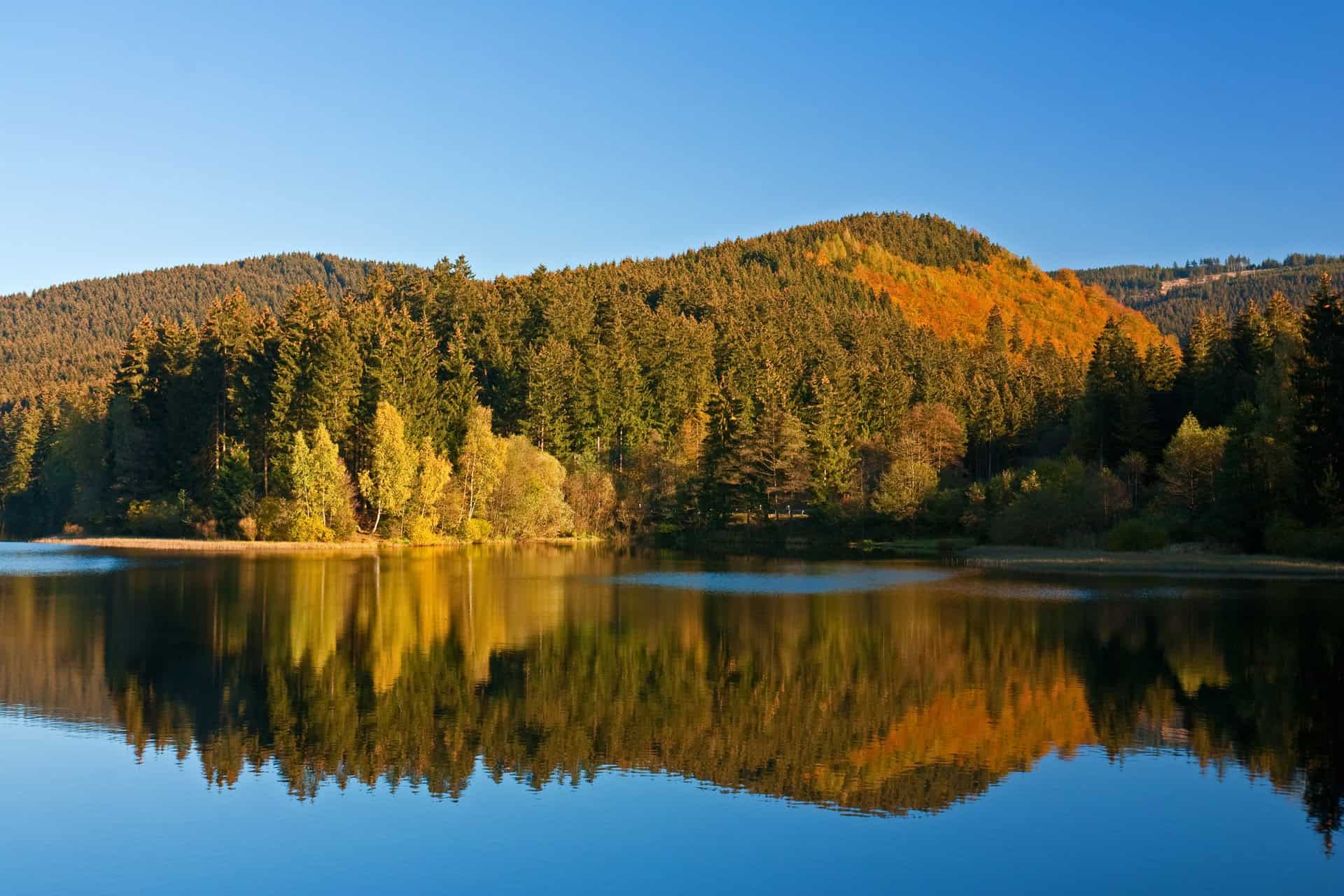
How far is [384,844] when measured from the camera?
16766 millimetres

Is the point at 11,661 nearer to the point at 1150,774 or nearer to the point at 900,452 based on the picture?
the point at 1150,774

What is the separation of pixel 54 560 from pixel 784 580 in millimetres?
40732

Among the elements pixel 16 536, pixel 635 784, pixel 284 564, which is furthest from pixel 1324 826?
pixel 16 536

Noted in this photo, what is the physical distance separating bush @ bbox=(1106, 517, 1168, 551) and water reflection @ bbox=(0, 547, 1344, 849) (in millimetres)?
18394

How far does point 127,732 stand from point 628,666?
1211 cm

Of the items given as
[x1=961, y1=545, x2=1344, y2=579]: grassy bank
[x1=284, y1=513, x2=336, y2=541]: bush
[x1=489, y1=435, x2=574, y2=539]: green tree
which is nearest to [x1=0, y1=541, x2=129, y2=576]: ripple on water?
[x1=284, y1=513, x2=336, y2=541]: bush

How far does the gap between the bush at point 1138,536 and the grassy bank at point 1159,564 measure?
2.46 feet

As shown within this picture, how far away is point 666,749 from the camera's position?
2225 centimetres

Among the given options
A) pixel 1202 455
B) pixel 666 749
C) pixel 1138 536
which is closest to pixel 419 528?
pixel 1138 536

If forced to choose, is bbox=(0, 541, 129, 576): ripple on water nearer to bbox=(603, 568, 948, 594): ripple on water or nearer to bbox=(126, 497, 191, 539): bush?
bbox=(126, 497, 191, 539): bush

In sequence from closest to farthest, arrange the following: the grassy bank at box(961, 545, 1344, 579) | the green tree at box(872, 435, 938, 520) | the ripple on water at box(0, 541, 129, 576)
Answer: the grassy bank at box(961, 545, 1344, 579)
the ripple on water at box(0, 541, 129, 576)
the green tree at box(872, 435, 938, 520)

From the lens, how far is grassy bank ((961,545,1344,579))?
55.7 metres

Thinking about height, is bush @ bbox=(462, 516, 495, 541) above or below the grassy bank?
above

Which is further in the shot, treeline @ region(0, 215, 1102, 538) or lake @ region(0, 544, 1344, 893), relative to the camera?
treeline @ region(0, 215, 1102, 538)
